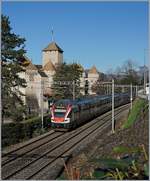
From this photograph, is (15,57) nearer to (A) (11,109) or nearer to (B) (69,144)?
(A) (11,109)

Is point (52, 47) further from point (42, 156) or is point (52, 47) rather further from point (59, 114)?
point (42, 156)

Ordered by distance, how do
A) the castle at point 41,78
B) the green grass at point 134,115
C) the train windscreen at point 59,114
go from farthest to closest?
the castle at point 41,78, the train windscreen at point 59,114, the green grass at point 134,115

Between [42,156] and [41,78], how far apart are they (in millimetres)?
51040

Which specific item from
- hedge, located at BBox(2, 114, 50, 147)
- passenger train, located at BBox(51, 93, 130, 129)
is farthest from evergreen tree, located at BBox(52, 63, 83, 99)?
hedge, located at BBox(2, 114, 50, 147)

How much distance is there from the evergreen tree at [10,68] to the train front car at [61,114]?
Result: 443 centimetres

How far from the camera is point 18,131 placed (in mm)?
27328

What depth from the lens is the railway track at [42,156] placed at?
15772 millimetres

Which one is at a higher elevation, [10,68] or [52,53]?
[52,53]

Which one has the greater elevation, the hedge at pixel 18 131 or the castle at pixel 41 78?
the castle at pixel 41 78

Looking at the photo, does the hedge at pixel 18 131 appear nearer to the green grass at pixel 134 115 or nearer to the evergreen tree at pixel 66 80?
the green grass at pixel 134 115

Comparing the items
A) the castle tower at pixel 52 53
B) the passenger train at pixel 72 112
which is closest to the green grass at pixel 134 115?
the passenger train at pixel 72 112

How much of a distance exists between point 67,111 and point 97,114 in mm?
12852

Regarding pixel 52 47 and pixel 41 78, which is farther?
pixel 52 47

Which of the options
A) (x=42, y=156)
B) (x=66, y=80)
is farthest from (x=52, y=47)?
(x=42, y=156)
